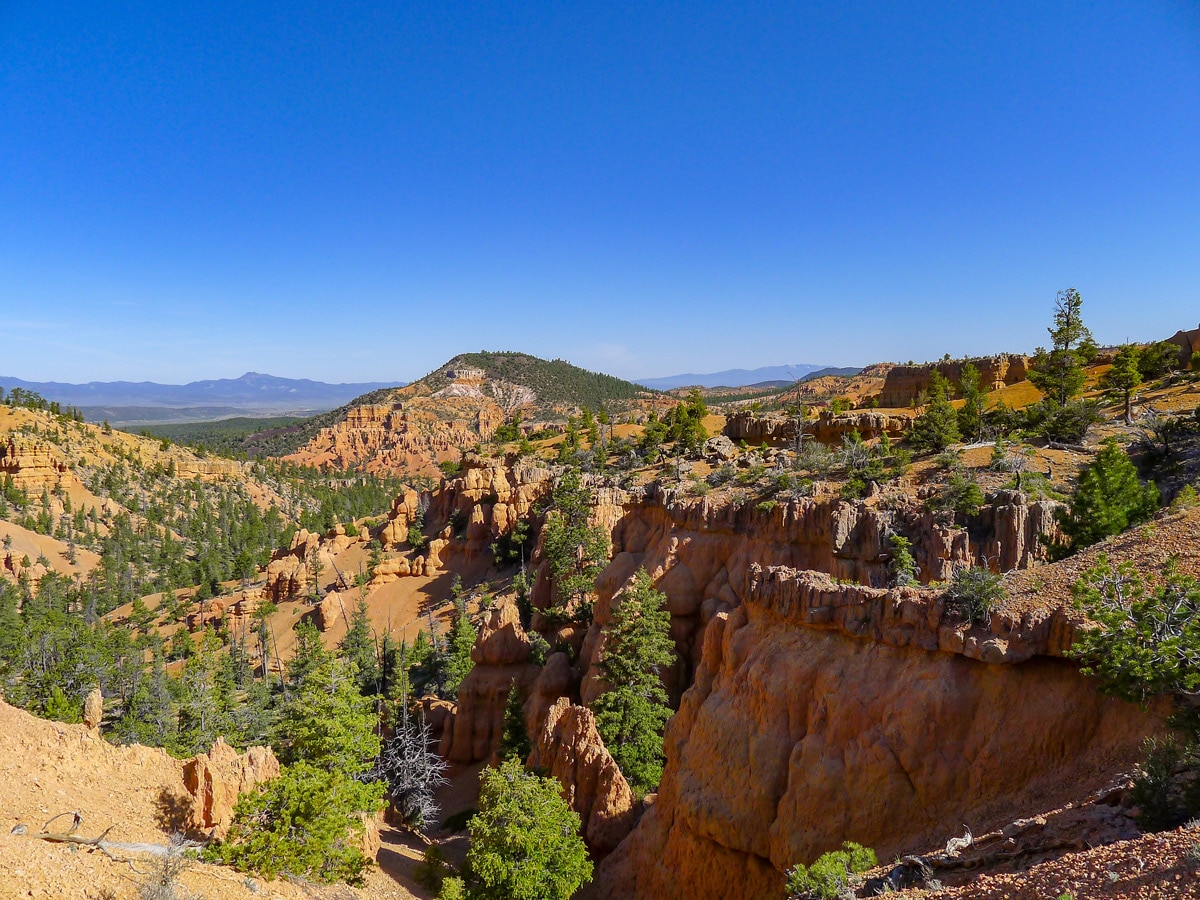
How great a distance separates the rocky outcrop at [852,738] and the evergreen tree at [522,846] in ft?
9.29

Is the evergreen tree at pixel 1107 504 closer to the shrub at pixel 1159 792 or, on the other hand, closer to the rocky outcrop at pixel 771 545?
the rocky outcrop at pixel 771 545

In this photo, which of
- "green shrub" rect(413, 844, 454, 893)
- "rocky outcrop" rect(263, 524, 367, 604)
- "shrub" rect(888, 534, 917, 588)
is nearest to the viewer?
"shrub" rect(888, 534, 917, 588)

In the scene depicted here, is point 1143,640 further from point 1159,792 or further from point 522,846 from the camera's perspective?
point 522,846

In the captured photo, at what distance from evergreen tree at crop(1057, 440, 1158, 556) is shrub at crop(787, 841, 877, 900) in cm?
1479

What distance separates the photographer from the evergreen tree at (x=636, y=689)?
80.3 ft

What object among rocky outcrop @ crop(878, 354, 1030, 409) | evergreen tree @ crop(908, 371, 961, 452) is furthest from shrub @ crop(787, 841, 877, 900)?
rocky outcrop @ crop(878, 354, 1030, 409)

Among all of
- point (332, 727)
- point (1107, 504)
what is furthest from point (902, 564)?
point (332, 727)

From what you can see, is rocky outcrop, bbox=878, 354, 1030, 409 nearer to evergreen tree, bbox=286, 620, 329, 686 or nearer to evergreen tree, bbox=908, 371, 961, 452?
evergreen tree, bbox=908, 371, 961, 452

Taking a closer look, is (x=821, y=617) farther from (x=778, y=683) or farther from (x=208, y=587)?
(x=208, y=587)

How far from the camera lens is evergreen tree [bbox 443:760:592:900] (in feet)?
54.9

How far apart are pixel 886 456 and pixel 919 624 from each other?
2633cm

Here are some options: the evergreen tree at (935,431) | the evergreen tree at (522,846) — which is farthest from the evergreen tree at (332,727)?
the evergreen tree at (935,431)

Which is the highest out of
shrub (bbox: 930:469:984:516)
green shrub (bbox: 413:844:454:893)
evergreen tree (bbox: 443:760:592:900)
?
shrub (bbox: 930:469:984:516)

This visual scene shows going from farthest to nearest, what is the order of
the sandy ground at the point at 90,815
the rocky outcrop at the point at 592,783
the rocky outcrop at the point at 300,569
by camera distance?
the rocky outcrop at the point at 300,569 → the rocky outcrop at the point at 592,783 → the sandy ground at the point at 90,815
